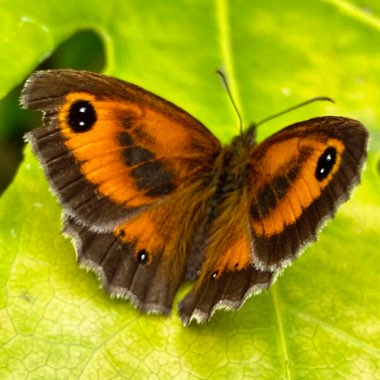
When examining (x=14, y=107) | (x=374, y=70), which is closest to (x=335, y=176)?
(x=374, y=70)

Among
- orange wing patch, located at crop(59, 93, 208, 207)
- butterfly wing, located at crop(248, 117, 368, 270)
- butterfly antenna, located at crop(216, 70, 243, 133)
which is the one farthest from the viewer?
butterfly antenna, located at crop(216, 70, 243, 133)

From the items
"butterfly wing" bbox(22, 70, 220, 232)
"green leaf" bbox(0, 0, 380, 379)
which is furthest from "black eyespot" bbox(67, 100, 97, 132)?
"green leaf" bbox(0, 0, 380, 379)

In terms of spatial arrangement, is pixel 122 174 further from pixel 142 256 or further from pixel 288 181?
pixel 288 181

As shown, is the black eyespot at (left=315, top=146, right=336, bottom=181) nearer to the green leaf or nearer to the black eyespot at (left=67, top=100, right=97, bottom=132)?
the green leaf

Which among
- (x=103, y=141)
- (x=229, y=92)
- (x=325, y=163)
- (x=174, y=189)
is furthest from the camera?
(x=229, y=92)

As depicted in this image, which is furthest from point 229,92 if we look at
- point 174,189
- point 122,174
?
point 122,174

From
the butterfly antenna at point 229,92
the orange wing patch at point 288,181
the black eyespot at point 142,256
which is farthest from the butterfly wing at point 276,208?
the butterfly antenna at point 229,92

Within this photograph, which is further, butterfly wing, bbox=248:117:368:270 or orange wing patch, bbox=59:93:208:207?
orange wing patch, bbox=59:93:208:207

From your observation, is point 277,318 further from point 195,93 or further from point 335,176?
point 195,93
